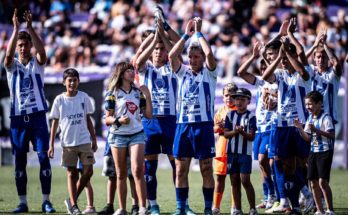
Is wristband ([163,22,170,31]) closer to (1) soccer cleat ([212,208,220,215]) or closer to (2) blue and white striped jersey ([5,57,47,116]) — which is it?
(2) blue and white striped jersey ([5,57,47,116])

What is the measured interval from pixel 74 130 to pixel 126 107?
1.39 m

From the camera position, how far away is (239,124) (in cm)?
1555

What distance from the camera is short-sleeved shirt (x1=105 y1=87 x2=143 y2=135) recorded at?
14453 millimetres

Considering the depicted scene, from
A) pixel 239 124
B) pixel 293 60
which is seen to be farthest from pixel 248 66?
pixel 239 124

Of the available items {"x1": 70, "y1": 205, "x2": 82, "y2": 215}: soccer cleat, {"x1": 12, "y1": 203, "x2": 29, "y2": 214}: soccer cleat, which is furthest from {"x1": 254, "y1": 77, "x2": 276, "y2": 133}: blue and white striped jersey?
{"x1": 12, "y1": 203, "x2": 29, "y2": 214}: soccer cleat

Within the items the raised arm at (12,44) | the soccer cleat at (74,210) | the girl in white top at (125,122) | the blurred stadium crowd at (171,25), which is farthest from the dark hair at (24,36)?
the blurred stadium crowd at (171,25)

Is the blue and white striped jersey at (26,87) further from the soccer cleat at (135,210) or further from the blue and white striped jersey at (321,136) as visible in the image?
the blue and white striped jersey at (321,136)

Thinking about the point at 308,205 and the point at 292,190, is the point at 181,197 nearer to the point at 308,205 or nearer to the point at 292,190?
the point at 292,190

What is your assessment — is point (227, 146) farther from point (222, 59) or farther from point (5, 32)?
point (5, 32)

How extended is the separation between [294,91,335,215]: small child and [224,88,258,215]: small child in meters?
0.82

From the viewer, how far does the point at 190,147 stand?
48.2 ft

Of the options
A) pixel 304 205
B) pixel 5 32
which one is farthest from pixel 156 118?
pixel 5 32

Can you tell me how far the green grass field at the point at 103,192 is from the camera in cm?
1681

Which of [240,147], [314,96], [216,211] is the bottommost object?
[216,211]
